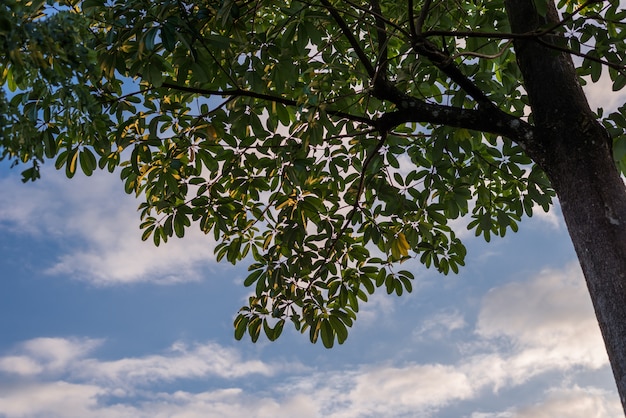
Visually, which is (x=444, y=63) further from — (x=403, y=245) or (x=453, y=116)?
(x=403, y=245)

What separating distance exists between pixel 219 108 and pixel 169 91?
0.64 metres

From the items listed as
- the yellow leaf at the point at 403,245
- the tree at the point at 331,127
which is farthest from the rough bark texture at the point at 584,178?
the yellow leaf at the point at 403,245

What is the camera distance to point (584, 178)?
182 inches

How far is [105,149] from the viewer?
5.33 m

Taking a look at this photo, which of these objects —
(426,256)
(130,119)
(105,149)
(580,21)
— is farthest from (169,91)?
(580,21)

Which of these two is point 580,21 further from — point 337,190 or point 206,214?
point 206,214

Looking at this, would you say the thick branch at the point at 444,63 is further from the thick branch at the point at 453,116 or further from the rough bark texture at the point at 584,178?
the rough bark texture at the point at 584,178

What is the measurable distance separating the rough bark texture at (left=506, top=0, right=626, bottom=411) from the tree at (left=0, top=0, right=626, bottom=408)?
11 mm

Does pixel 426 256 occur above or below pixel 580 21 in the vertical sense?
below

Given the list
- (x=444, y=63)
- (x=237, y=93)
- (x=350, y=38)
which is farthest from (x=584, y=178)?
(x=237, y=93)

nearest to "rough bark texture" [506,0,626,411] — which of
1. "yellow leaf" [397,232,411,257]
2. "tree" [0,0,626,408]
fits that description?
"tree" [0,0,626,408]

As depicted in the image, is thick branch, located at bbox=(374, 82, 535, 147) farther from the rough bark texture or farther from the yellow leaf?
the yellow leaf

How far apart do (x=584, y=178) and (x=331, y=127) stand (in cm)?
179

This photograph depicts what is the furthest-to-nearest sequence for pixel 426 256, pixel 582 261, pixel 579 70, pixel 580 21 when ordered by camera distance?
pixel 426 256
pixel 579 70
pixel 580 21
pixel 582 261
